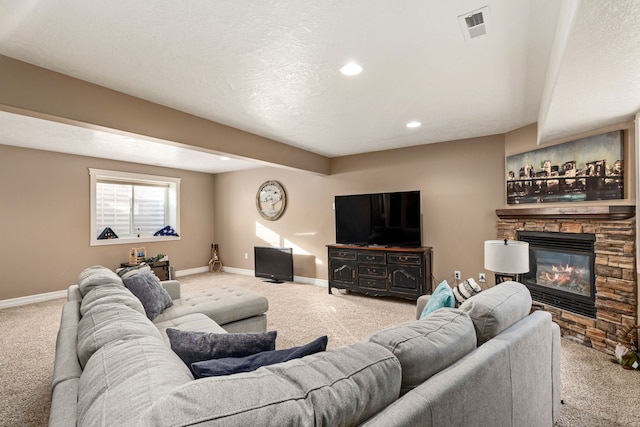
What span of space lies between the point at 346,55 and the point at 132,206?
18.3ft

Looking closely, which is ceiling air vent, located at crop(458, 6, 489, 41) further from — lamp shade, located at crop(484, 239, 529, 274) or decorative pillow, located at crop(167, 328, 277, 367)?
decorative pillow, located at crop(167, 328, 277, 367)

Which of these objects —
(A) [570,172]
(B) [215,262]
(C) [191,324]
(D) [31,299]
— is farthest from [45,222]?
(A) [570,172]

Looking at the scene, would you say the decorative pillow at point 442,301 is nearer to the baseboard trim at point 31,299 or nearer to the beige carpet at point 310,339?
the beige carpet at point 310,339

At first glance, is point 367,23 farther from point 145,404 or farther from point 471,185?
point 471,185

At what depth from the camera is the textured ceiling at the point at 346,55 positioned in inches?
65.3

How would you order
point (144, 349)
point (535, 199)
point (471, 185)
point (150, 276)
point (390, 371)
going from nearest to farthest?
point (390, 371) < point (144, 349) < point (150, 276) < point (535, 199) < point (471, 185)

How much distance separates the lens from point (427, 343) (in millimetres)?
1159

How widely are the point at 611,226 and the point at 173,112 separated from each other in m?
4.30

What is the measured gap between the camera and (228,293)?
3.33 metres

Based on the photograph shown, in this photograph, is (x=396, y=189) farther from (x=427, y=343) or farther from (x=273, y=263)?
(x=427, y=343)

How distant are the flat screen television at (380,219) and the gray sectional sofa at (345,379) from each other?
112 inches

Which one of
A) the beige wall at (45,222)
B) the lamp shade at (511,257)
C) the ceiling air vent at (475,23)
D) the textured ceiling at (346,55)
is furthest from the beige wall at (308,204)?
the ceiling air vent at (475,23)

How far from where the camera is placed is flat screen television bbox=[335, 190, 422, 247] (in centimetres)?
461

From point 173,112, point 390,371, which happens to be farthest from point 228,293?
point 390,371
